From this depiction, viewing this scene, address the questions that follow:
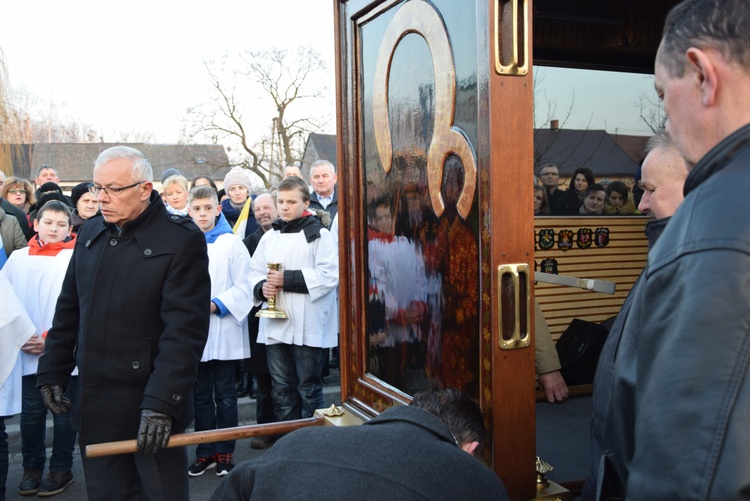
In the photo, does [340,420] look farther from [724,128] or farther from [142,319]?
[724,128]

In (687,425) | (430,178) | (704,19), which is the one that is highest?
(704,19)

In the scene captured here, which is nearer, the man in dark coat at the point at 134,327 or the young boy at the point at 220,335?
the man in dark coat at the point at 134,327

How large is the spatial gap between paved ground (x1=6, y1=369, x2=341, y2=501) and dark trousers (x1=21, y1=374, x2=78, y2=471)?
17 centimetres

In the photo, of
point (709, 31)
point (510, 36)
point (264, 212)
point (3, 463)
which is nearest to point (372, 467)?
point (709, 31)

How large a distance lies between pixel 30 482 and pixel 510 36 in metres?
4.01

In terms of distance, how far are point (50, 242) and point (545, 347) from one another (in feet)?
10.5

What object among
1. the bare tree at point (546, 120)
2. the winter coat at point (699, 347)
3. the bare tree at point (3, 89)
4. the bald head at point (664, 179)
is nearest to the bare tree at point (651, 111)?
the bare tree at point (546, 120)

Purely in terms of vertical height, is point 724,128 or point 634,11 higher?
point 634,11

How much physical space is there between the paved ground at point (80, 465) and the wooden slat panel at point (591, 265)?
2.20 metres

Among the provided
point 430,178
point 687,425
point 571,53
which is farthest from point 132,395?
point 571,53

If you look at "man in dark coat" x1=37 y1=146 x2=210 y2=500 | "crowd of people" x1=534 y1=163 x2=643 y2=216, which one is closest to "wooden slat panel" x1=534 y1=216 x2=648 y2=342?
"crowd of people" x1=534 y1=163 x2=643 y2=216

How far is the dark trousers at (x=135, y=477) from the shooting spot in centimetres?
293

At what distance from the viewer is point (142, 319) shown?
→ 2.92 metres

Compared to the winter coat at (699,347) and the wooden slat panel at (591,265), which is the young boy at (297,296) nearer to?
the wooden slat panel at (591,265)
